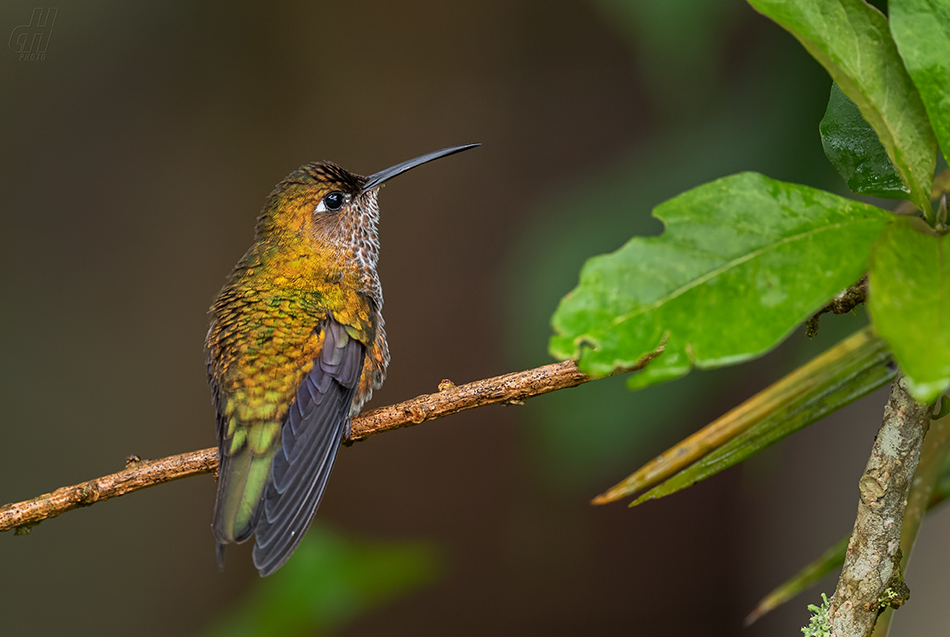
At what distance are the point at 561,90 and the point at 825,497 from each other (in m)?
2.30

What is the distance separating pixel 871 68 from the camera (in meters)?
0.76

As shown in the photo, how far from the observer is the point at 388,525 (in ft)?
11.7

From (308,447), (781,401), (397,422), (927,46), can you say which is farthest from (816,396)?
(308,447)

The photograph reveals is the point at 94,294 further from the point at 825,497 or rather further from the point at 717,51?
the point at 825,497

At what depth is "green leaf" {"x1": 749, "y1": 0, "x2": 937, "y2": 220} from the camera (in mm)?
751

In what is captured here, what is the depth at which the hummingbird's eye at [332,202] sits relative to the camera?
77.0 inches

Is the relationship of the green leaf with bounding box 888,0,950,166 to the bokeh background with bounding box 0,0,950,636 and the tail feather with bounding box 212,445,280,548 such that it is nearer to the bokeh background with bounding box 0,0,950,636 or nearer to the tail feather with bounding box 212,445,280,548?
the tail feather with bounding box 212,445,280,548

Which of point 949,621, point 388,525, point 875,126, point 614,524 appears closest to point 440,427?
point 388,525

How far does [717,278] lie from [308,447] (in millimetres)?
1004

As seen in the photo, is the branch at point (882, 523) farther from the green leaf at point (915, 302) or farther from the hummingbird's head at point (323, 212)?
the hummingbird's head at point (323, 212)

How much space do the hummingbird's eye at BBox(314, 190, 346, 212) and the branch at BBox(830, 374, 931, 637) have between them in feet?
4.87

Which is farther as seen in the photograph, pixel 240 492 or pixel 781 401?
pixel 240 492

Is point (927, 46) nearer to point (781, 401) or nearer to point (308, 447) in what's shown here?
point (781, 401)

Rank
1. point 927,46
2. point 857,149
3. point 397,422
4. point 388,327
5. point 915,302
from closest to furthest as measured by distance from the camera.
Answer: point 915,302, point 927,46, point 857,149, point 397,422, point 388,327
